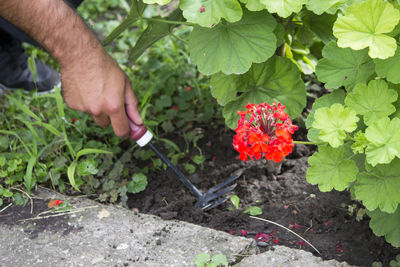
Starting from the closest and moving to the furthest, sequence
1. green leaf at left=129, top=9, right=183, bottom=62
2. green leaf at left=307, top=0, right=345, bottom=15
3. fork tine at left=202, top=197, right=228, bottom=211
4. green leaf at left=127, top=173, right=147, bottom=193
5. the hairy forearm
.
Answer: green leaf at left=307, top=0, right=345, bottom=15 < the hairy forearm < green leaf at left=129, top=9, right=183, bottom=62 < fork tine at left=202, top=197, right=228, bottom=211 < green leaf at left=127, top=173, right=147, bottom=193

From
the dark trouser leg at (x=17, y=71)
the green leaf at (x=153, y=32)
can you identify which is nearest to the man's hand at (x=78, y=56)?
the green leaf at (x=153, y=32)

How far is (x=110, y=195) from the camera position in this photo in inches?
87.7

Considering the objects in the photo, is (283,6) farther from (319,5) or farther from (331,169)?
(331,169)

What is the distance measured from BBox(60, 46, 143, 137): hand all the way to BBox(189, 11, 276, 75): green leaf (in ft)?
1.36

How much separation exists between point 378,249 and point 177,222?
87cm

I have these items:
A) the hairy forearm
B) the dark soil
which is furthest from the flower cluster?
the hairy forearm

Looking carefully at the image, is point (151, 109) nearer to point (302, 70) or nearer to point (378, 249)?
point (302, 70)

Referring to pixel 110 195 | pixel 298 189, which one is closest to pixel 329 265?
pixel 298 189

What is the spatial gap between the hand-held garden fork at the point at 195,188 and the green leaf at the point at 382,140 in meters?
0.93

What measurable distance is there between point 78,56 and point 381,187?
4.44 feet

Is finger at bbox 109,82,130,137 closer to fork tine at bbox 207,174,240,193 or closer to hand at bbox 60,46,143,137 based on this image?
hand at bbox 60,46,143,137

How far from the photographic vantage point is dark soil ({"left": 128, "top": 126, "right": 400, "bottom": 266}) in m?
1.87

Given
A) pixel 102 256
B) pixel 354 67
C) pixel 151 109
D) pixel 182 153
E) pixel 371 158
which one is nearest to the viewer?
pixel 371 158

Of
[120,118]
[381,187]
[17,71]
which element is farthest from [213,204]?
[17,71]
